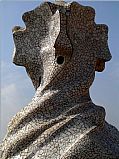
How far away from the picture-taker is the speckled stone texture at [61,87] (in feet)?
24.4

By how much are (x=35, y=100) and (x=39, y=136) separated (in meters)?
0.94

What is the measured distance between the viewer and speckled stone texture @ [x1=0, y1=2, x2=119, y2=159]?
743 centimetres

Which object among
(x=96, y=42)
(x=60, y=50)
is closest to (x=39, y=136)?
(x=60, y=50)

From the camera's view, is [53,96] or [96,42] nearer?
[53,96]

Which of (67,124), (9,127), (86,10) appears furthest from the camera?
(86,10)

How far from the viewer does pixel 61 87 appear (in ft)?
27.2

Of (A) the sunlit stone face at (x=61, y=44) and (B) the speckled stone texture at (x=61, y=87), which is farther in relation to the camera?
(A) the sunlit stone face at (x=61, y=44)

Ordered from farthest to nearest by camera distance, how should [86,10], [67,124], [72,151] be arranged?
[86,10]
[67,124]
[72,151]

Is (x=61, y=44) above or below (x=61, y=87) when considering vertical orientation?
above

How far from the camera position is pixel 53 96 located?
26.6 feet

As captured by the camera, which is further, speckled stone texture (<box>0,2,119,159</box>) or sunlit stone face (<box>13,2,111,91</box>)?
sunlit stone face (<box>13,2,111,91</box>)

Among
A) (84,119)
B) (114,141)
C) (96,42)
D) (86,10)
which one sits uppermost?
(86,10)

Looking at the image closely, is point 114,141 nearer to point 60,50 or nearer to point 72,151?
point 72,151

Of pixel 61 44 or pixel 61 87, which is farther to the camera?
pixel 61 44
